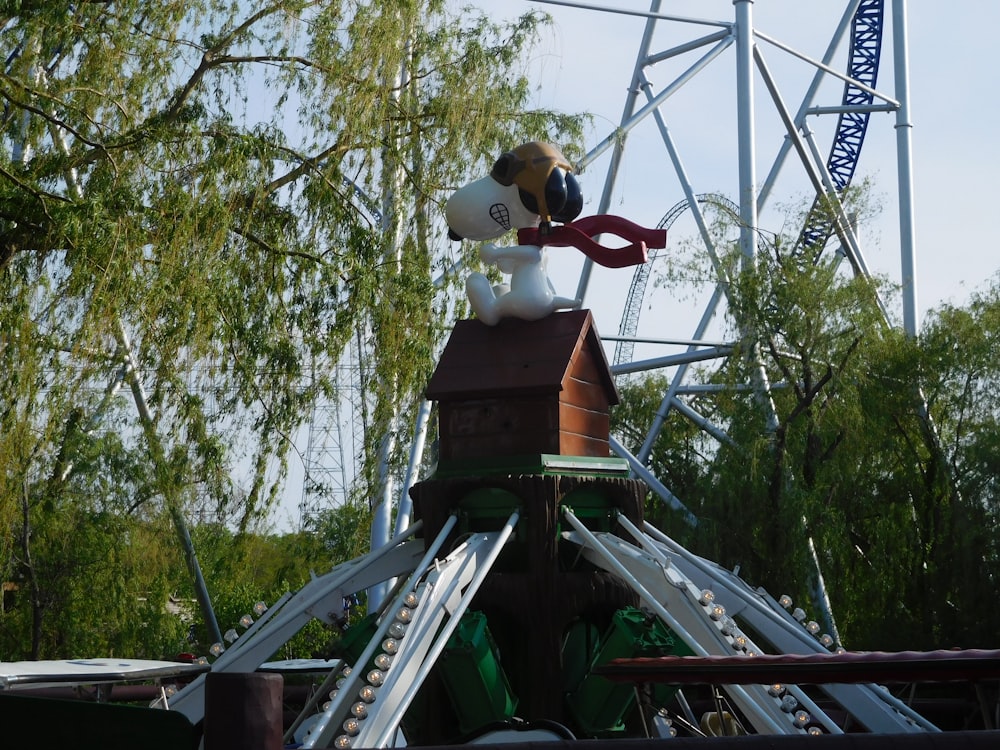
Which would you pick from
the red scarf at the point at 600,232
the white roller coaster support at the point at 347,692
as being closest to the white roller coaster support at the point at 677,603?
the white roller coaster support at the point at 347,692

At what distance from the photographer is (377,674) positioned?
606 centimetres

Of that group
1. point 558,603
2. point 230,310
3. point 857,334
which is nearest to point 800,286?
point 857,334

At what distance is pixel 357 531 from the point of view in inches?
508

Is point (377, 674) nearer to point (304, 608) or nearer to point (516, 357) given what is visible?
point (304, 608)

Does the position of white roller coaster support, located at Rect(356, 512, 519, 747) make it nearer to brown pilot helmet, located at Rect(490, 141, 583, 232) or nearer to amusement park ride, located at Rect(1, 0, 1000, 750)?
amusement park ride, located at Rect(1, 0, 1000, 750)

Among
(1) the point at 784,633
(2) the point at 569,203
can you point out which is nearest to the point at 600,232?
(2) the point at 569,203

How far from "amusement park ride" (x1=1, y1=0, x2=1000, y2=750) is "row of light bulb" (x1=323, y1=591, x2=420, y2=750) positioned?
0.01 m

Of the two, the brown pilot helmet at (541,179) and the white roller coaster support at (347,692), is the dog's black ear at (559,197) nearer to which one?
the brown pilot helmet at (541,179)

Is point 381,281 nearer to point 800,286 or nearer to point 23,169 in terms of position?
point 23,169

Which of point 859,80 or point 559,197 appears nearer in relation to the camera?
point 559,197

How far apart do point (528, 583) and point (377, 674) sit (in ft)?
5.38

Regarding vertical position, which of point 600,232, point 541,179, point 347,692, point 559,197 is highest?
point 541,179

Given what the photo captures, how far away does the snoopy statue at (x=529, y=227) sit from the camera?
8203 millimetres

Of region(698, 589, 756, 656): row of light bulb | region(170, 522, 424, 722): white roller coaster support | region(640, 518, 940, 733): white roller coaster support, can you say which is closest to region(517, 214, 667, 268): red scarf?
region(640, 518, 940, 733): white roller coaster support
